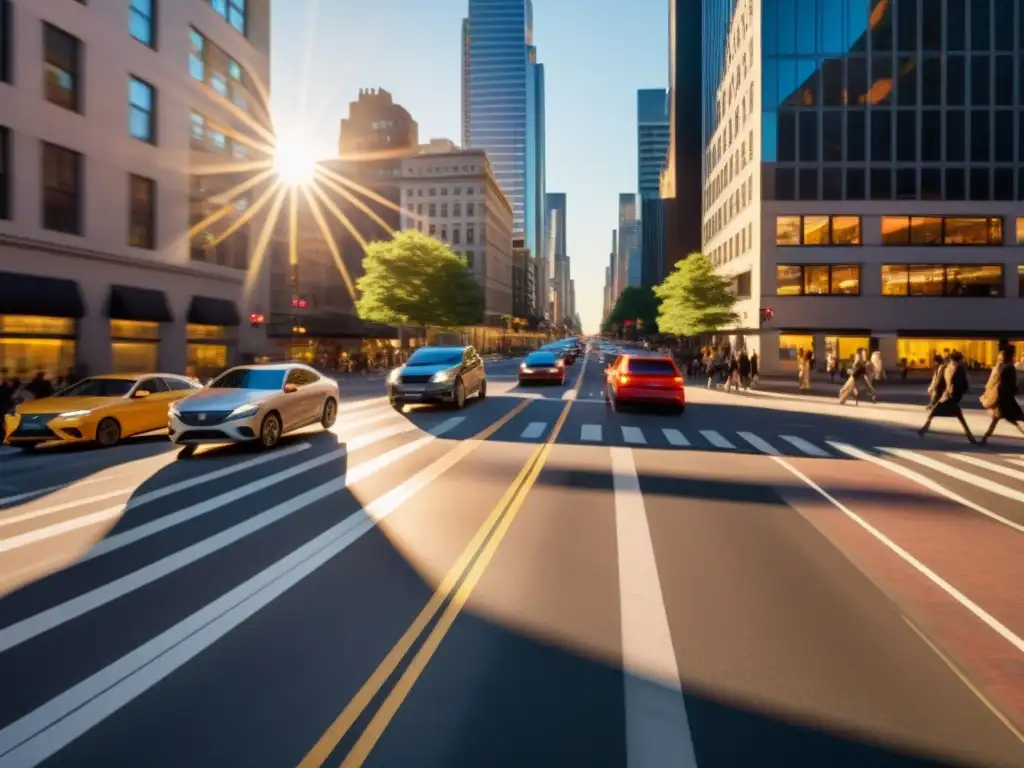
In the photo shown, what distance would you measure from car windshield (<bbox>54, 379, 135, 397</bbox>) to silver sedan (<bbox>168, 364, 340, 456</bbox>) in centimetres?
198

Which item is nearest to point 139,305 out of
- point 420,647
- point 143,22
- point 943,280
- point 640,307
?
Result: point 143,22

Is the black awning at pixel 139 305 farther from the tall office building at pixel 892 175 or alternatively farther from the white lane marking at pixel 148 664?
the tall office building at pixel 892 175

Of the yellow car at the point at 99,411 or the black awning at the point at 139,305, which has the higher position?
the black awning at the point at 139,305

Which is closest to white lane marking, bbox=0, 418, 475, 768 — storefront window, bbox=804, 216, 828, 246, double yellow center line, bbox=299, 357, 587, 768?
double yellow center line, bbox=299, 357, 587, 768

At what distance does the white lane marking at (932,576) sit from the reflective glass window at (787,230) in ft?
144

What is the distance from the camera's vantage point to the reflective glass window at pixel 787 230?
50281mm

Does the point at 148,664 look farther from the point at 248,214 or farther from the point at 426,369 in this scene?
the point at 248,214

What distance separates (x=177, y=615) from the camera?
17.1 ft

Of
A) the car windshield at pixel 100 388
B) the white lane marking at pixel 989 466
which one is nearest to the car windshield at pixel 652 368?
the white lane marking at pixel 989 466

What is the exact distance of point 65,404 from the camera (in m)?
14.1

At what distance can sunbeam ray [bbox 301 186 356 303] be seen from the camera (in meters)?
113

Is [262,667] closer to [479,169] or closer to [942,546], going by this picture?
[942,546]

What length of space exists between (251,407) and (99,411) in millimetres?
3479

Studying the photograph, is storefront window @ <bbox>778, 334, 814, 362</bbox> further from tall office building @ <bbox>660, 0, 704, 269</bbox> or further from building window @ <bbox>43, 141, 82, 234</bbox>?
tall office building @ <bbox>660, 0, 704, 269</bbox>
